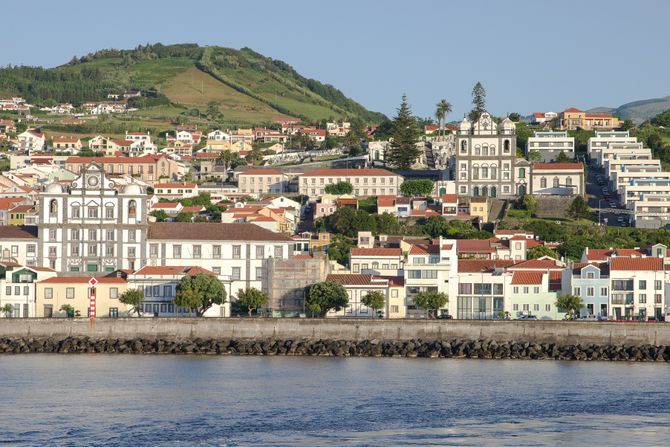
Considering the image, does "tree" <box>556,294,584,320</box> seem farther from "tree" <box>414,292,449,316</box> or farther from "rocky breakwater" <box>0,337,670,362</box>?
"rocky breakwater" <box>0,337,670,362</box>

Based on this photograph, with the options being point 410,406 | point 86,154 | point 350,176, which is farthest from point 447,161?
point 410,406

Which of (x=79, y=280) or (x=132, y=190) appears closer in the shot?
(x=79, y=280)

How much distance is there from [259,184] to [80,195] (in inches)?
1510

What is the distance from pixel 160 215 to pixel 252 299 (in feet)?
95.0

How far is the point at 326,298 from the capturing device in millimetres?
66375

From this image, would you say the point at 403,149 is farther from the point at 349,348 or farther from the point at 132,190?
the point at 349,348

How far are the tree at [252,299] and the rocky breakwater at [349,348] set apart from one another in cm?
465

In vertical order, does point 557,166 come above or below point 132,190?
above

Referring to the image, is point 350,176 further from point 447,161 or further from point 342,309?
point 342,309

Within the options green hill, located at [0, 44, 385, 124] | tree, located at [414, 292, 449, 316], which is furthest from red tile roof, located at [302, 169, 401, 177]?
green hill, located at [0, 44, 385, 124]

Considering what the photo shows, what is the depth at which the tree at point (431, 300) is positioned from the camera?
66.9 meters

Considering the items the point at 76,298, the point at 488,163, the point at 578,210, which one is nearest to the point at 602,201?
the point at 578,210

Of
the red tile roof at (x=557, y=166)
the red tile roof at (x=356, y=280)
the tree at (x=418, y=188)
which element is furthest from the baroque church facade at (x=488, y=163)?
the red tile roof at (x=356, y=280)

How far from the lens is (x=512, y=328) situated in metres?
62.4
